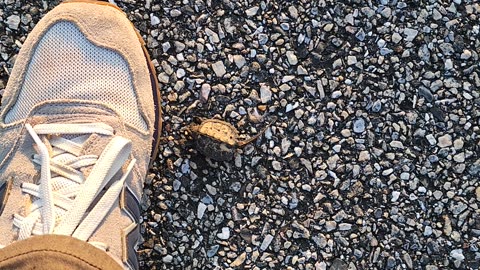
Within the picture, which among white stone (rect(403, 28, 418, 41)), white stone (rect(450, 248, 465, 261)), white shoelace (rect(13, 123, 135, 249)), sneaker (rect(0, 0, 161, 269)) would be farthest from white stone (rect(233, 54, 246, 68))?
white stone (rect(450, 248, 465, 261))

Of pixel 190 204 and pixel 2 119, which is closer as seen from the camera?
pixel 2 119

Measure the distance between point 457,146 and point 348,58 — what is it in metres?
0.59

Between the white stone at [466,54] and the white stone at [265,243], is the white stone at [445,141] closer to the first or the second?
the white stone at [466,54]

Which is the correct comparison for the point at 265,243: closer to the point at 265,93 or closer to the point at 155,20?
the point at 265,93

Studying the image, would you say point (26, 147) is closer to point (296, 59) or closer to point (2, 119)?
point (2, 119)

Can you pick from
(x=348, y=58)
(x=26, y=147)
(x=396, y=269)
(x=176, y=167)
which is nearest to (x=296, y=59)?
(x=348, y=58)

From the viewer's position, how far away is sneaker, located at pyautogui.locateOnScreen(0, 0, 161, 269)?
6.79 feet

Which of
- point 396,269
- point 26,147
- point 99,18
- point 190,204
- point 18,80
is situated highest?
point 99,18

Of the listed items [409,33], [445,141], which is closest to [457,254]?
[445,141]

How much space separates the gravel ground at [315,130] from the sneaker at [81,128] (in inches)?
7.0

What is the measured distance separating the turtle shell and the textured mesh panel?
0.29 m

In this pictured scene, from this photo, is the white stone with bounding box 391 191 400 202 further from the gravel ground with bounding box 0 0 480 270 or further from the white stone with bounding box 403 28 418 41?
the white stone with bounding box 403 28 418 41

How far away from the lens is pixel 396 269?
2.45 m

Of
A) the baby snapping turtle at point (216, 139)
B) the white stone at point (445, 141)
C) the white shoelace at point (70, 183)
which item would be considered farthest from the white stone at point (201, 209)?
the white stone at point (445, 141)
